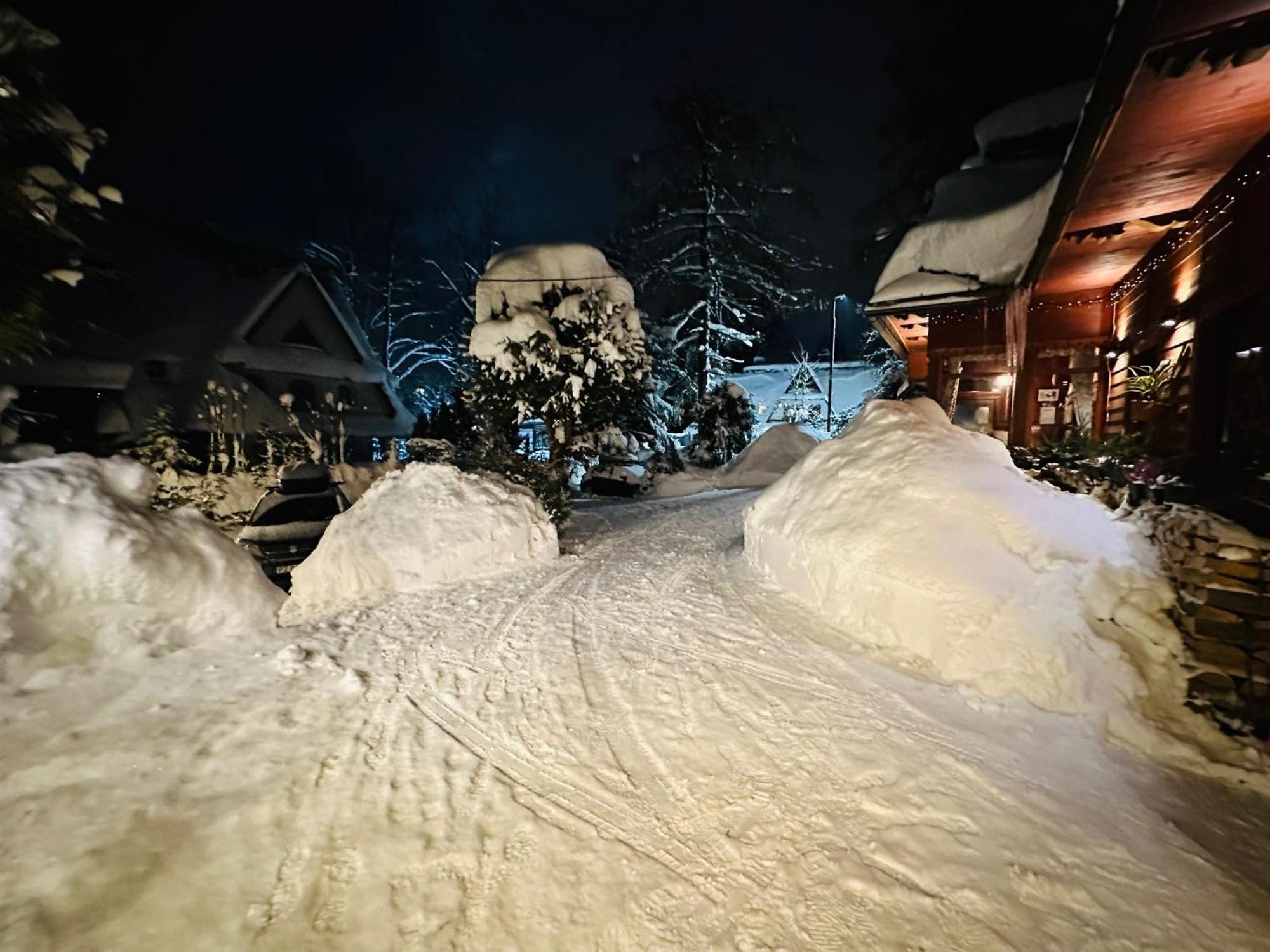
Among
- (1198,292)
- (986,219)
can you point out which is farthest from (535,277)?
(1198,292)

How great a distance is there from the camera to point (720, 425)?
1938cm

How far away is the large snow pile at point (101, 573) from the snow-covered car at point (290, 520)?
2086 mm

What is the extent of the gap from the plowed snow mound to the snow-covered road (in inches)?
13.9

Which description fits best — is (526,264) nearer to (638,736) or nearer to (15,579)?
(15,579)

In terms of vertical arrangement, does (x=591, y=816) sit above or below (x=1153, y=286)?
Answer: below

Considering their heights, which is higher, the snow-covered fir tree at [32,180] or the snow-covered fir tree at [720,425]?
the snow-covered fir tree at [32,180]

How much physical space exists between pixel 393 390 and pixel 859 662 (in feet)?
66.8

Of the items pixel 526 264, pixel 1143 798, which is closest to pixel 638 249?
pixel 526 264

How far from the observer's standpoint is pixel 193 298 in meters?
16.2

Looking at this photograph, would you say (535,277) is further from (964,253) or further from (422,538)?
(964,253)

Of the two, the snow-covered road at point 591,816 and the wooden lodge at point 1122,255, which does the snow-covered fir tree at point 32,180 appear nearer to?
the snow-covered road at point 591,816

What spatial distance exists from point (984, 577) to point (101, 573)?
6.73 metres

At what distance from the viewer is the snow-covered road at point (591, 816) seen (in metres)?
1.94

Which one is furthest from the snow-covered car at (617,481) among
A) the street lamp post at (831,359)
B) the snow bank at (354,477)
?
the street lamp post at (831,359)
